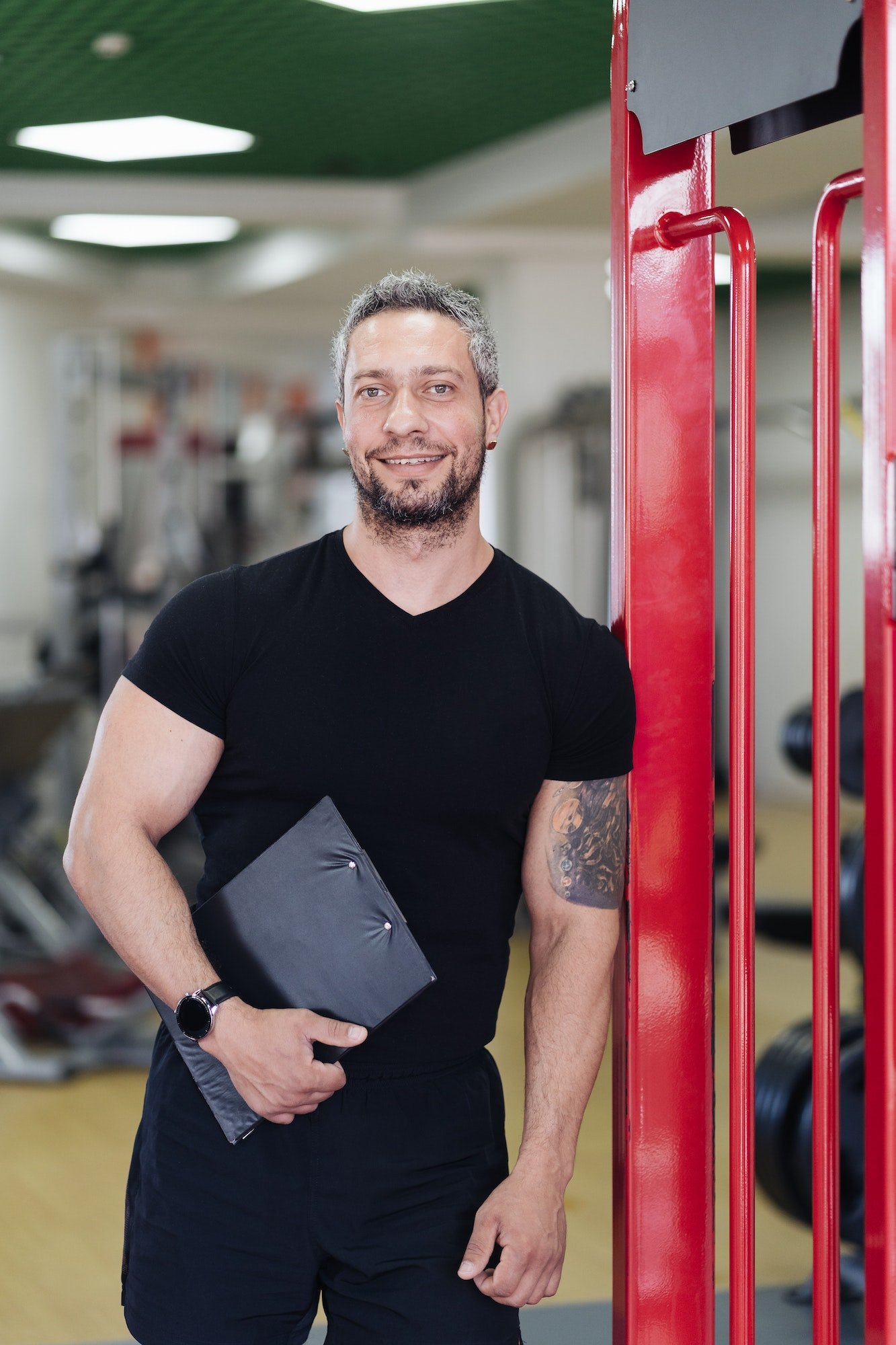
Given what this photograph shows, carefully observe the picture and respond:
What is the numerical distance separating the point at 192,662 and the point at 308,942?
31cm

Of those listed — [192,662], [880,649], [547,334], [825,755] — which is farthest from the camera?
[547,334]

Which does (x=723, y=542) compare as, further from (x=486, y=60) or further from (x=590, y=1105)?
(x=590, y=1105)

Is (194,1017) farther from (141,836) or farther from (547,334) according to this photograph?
(547,334)

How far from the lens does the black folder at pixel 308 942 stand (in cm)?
142

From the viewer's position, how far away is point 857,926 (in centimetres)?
288

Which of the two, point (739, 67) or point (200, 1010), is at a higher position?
point (739, 67)

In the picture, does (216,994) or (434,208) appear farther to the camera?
(434,208)

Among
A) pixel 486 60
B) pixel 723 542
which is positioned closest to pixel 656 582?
pixel 486 60

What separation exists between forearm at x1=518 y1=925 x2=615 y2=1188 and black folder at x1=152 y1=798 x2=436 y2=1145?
0.19 m

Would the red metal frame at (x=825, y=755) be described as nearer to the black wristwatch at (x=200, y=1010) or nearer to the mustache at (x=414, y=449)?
the mustache at (x=414, y=449)

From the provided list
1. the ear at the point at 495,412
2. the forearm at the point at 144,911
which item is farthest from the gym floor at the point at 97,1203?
the ear at the point at 495,412

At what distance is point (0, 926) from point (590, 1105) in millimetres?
2613

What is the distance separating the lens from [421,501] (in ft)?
4.94

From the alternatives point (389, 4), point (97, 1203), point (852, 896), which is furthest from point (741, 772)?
point (389, 4)
